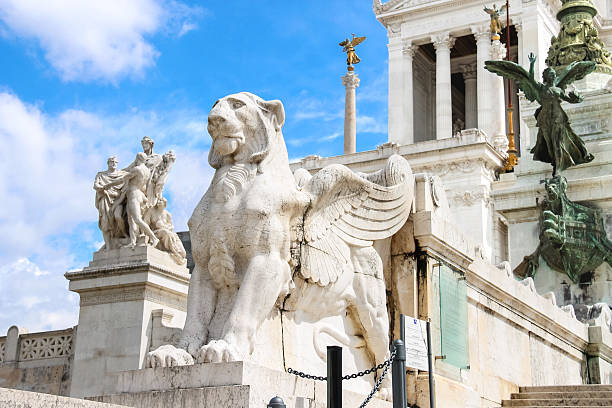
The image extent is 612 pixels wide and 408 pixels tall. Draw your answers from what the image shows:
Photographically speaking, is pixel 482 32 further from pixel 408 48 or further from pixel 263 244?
pixel 263 244

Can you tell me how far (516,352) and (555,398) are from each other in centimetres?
117

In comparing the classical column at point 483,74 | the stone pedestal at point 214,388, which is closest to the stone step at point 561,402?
the stone pedestal at point 214,388

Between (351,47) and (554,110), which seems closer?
(554,110)

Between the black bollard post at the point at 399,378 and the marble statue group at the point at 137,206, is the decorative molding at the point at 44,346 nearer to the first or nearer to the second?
the marble statue group at the point at 137,206

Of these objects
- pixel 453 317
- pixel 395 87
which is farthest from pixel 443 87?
pixel 453 317

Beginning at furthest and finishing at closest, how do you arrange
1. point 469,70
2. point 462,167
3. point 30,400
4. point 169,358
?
point 469,70
point 462,167
point 169,358
point 30,400

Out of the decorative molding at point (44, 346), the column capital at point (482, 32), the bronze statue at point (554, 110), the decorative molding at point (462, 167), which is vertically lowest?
the decorative molding at point (44, 346)

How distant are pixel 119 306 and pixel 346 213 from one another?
5.72m

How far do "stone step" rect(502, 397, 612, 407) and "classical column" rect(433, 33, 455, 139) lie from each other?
144 ft

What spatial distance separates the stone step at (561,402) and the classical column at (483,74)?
4298 centimetres

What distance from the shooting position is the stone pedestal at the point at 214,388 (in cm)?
635

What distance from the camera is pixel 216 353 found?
21.9ft

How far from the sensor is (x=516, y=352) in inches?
454

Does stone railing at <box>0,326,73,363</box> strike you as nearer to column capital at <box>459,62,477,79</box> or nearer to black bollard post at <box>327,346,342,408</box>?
black bollard post at <box>327,346,342,408</box>
